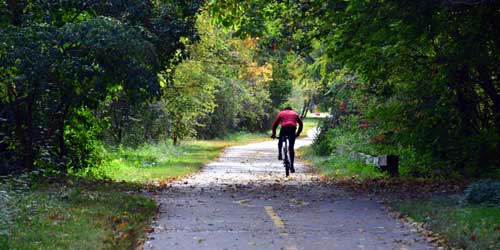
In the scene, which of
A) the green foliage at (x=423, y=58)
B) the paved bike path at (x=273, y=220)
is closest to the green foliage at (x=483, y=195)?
the paved bike path at (x=273, y=220)

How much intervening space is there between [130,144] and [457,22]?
19.3 metres

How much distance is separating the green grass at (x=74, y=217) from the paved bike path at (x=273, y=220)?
45 centimetres

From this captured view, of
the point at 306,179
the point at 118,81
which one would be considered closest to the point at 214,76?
the point at 306,179

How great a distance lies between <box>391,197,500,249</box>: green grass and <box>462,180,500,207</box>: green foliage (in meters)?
0.23

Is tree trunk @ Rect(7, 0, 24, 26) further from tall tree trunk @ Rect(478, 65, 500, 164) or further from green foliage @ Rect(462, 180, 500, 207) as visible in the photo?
tall tree trunk @ Rect(478, 65, 500, 164)

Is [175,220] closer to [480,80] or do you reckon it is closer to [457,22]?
[457,22]

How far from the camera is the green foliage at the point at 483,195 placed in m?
12.4

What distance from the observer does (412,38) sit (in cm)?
1683

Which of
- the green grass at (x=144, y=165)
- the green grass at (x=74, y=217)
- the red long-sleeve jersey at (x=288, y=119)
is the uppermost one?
the red long-sleeve jersey at (x=288, y=119)

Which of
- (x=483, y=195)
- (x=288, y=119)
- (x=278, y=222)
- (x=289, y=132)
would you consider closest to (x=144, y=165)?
(x=289, y=132)

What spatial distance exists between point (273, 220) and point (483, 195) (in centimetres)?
344

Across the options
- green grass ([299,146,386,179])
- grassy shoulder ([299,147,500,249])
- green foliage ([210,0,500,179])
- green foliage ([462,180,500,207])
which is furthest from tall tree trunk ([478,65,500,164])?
green foliage ([462,180,500,207])

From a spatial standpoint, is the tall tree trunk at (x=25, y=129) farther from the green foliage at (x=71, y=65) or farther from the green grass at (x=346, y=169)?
the green grass at (x=346, y=169)

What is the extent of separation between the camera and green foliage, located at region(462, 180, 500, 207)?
40.8 feet
